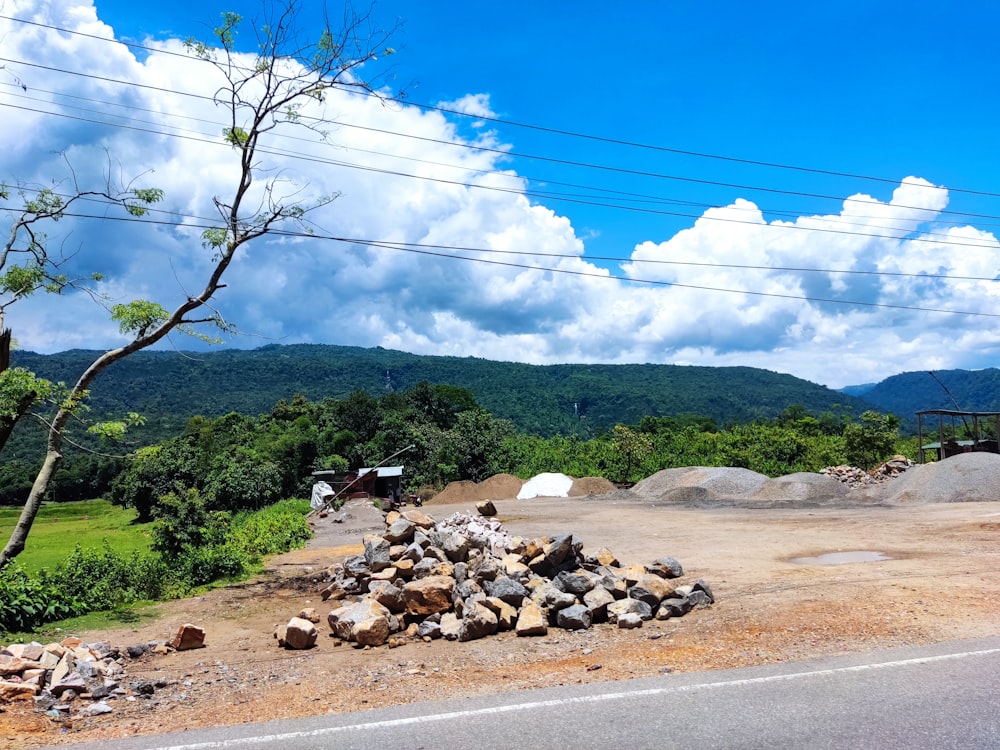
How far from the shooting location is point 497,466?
1681 inches

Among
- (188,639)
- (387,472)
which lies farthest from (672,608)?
(387,472)

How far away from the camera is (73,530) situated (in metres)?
42.0

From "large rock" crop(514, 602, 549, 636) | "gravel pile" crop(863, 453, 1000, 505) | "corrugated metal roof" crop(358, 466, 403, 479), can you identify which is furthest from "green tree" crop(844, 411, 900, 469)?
"large rock" crop(514, 602, 549, 636)

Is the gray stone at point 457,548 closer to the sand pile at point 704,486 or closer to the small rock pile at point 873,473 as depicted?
the sand pile at point 704,486

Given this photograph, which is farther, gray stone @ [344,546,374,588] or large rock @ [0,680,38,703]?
gray stone @ [344,546,374,588]

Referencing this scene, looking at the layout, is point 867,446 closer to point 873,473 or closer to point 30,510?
point 873,473

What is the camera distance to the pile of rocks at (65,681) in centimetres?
654

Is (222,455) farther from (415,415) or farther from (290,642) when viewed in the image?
(290,642)

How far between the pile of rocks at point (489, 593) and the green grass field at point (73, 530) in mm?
10055

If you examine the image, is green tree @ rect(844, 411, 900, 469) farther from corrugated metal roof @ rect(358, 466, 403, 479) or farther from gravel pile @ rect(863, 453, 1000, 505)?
corrugated metal roof @ rect(358, 466, 403, 479)

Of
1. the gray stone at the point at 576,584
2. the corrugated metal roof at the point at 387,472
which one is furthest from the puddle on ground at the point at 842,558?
the corrugated metal roof at the point at 387,472

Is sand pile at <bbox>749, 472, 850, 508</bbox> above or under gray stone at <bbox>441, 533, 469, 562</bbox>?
under

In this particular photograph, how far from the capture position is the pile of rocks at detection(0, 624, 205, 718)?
654 centimetres

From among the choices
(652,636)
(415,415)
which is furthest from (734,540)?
(415,415)
